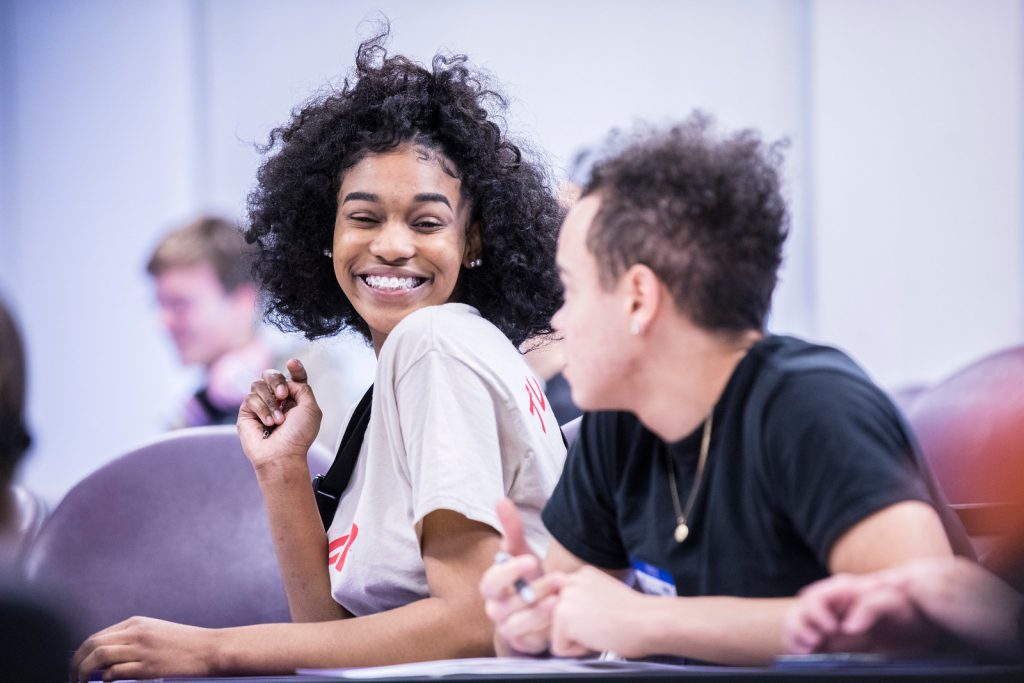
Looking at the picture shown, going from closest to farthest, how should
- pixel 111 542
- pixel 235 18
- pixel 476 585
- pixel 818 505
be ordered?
pixel 818 505, pixel 476 585, pixel 111 542, pixel 235 18

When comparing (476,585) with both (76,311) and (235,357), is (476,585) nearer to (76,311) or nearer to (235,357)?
(235,357)

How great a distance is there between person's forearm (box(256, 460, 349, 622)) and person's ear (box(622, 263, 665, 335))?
26.4 inches

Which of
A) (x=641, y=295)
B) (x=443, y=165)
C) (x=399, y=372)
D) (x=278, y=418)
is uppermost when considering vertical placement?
(x=443, y=165)

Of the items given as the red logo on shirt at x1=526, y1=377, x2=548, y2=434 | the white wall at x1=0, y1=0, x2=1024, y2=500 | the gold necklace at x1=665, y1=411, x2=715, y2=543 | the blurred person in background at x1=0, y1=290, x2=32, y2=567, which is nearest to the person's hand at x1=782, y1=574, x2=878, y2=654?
the gold necklace at x1=665, y1=411, x2=715, y2=543

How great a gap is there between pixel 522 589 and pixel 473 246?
0.77 metres

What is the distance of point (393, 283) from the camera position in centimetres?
165

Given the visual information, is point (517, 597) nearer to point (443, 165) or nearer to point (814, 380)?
point (814, 380)

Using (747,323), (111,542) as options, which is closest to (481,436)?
(747,323)

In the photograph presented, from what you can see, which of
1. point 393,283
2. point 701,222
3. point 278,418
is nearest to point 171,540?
point 278,418

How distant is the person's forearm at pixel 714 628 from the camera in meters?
0.96

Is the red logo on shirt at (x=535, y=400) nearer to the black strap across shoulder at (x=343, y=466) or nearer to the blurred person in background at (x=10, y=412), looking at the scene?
the black strap across shoulder at (x=343, y=466)

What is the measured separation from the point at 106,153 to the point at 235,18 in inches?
30.7

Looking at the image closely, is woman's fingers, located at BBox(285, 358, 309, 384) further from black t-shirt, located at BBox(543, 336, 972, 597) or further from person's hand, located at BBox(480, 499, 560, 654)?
person's hand, located at BBox(480, 499, 560, 654)

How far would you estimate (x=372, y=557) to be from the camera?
139cm
